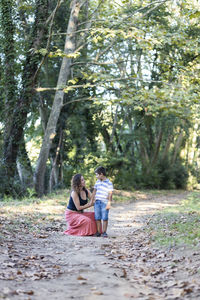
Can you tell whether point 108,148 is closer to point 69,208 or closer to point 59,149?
point 59,149

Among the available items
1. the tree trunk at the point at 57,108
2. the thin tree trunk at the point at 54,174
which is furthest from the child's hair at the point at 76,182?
the thin tree trunk at the point at 54,174

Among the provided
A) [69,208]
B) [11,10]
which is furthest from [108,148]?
[69,208]

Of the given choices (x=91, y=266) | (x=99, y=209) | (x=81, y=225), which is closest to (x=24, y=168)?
(x=81, y=225)

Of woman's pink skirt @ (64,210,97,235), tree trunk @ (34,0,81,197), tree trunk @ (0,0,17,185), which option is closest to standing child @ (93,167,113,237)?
woman's pink skirt @ (64,210,97,235)

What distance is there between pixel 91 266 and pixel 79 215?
3.78m

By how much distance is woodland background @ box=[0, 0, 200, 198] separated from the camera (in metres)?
16.4

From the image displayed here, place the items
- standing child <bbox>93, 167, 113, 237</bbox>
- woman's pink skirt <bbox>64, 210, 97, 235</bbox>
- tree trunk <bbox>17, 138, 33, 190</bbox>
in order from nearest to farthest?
standing child <bbox>93, 167, 113, 237</bbox>
woman's pink skirt <bbox>64, 210, 97, 235</bbox>
tree trunk <bbox>17, 138, 33, 190</bbox>

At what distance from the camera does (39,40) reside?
18781mm

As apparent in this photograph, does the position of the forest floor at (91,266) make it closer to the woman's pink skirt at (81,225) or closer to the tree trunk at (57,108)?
the woman's pink skirt at (81,225)

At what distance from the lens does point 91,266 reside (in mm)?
6410

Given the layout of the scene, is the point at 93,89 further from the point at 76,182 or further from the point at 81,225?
the point at 81,225

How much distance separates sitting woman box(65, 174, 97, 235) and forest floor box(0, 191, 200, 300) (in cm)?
40

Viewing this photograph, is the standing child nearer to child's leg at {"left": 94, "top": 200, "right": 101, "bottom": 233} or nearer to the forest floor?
child's leg at {"left": 94, "top": 200, "right": 101, "bottom": 233}

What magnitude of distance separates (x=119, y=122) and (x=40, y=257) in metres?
23.8
